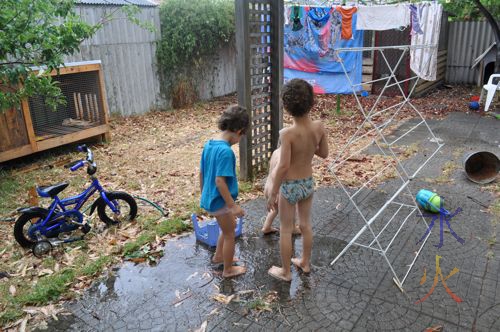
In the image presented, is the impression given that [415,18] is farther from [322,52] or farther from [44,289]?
[44,289]

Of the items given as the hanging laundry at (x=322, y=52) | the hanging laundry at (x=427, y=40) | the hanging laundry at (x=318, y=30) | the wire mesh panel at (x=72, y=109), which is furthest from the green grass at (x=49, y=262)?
the hanging laundry at (x=318, y=30)

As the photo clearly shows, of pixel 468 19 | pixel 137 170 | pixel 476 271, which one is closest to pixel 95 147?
pixel 137 170

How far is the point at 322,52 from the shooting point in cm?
1175

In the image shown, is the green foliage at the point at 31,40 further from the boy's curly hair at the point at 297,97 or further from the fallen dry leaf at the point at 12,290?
the boy's curly hair at the point at 297,97

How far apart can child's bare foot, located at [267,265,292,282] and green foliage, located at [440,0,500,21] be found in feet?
38.2

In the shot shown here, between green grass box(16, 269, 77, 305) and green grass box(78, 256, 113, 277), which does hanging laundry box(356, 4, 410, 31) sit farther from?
green grass box(16, 269, 77, 305)

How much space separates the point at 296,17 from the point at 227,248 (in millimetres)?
9774

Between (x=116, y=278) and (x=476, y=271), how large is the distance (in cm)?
299

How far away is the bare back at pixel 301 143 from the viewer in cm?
289

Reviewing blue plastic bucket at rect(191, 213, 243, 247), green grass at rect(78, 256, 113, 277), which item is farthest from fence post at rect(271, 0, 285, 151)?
green grass at rect(78, 256, 113, 277)

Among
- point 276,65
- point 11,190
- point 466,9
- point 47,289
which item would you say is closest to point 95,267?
point 47,289

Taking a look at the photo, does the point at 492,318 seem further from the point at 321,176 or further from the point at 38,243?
the point at 38,243

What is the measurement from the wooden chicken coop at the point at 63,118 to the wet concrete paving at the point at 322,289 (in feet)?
12.6

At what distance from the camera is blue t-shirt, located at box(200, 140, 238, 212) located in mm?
2900
